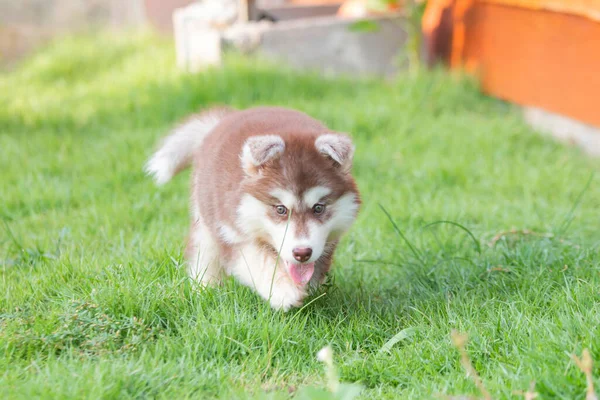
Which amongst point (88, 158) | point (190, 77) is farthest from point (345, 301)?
point (190, 77)

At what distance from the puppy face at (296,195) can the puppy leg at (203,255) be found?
41cm

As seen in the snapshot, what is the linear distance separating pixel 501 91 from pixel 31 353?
614 centimetres

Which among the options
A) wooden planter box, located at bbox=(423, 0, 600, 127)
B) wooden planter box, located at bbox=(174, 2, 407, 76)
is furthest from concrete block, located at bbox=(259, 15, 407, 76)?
wooden planter box, located at bbox=(423, 0, 600, 127)

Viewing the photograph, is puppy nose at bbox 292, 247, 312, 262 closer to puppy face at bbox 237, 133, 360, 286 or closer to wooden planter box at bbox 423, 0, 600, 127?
puppy face at bbox 237, 133, 360, 286

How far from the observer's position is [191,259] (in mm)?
3705

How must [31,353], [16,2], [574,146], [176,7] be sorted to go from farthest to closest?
[176,7]
[16,2]
[574,146]
[31,353]

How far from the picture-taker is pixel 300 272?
326 centimetres

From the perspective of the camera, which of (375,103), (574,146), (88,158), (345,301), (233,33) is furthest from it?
(233,33)

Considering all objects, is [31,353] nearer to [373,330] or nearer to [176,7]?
[373,330]

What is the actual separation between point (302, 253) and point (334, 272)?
3.25 ft

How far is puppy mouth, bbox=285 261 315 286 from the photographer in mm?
3250

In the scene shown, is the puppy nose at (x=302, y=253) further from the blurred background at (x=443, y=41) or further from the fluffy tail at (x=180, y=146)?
the blurred background at (x=443, y=41)

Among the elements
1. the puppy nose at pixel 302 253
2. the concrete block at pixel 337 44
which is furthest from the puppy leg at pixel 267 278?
the concrete block at pixel 337 44

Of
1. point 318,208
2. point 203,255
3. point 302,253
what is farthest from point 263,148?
point 203,255
